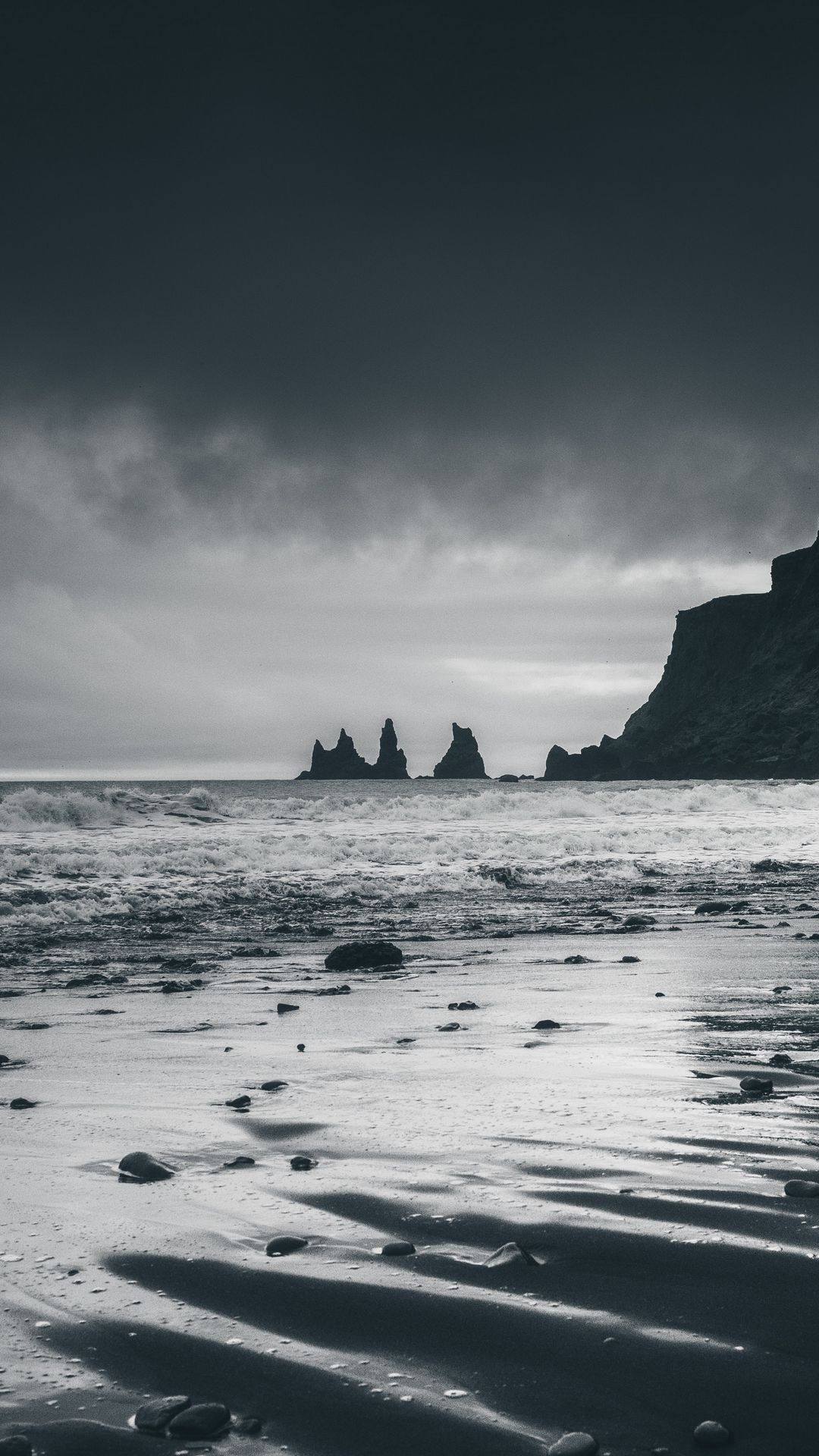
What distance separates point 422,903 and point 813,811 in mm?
24378

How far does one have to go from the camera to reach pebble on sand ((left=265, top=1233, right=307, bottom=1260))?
2770mm

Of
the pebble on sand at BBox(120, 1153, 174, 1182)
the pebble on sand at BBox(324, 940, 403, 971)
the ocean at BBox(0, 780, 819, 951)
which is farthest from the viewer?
the ocean at BBox(0, 780, 819, 951)

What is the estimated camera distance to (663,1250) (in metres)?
2.72

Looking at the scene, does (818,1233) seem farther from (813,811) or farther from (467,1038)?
(813,811)

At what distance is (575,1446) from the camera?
1.79m

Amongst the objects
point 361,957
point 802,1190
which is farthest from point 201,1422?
point 361,957

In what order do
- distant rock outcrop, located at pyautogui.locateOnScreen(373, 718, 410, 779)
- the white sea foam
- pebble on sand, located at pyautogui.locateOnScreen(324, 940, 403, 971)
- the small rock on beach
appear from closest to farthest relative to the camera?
1. the small rock on beach
2. pebble on sand, located at pyautogui.locateOnScreen(324, 940, 403, 971)
3. the white sea foam
4. distant rock outcrop, located at pyautogui.locateOnScreen(373, 718, 410, 779)

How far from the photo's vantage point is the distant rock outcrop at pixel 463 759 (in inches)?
5581

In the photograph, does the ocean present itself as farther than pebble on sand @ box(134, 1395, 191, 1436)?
Yes

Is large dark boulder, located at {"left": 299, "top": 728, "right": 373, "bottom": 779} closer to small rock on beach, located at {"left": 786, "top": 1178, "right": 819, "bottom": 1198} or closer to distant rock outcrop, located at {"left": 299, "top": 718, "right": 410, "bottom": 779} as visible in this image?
distant rock outcrop, located at {"left": 299, "top": 718, "right": 410, "bottom": 779}

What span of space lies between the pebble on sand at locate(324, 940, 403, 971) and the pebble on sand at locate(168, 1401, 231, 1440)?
7.08m

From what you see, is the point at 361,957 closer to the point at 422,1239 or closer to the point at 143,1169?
the point at 143,1169

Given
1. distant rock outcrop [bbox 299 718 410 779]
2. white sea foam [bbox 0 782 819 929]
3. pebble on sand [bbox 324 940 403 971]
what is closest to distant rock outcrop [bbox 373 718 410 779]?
distant rock outcrop [bbox 299 718 410 779]

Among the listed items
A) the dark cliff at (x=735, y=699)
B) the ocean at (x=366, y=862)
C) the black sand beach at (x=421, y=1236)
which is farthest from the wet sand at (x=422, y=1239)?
the dark cliff at (x=735, y=699)
